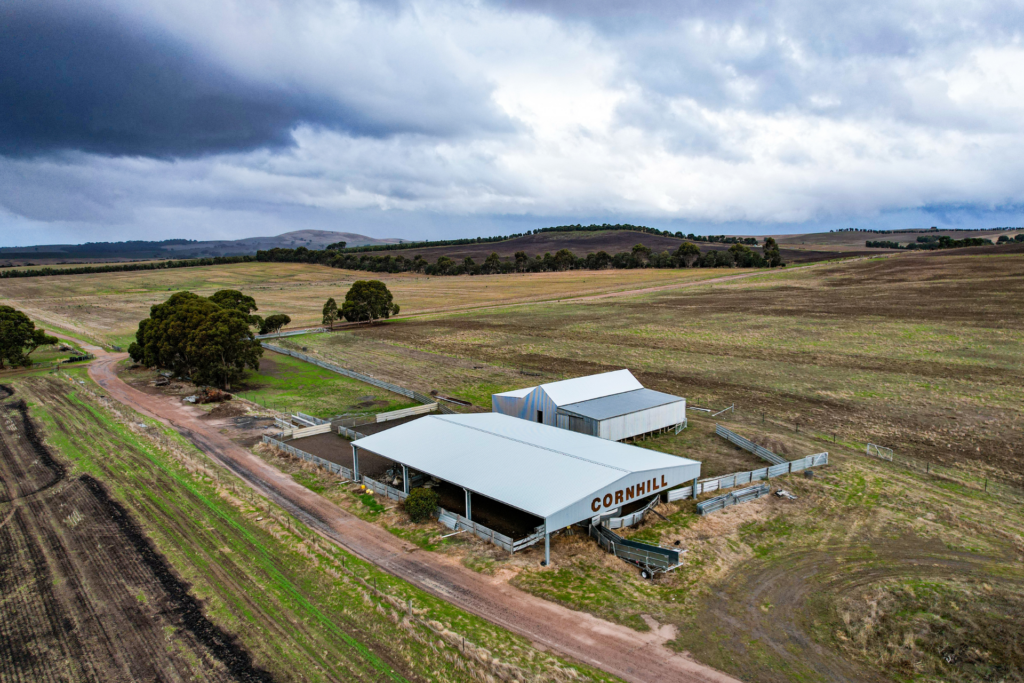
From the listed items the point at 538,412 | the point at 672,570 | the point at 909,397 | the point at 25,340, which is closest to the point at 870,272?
the point at 909,397

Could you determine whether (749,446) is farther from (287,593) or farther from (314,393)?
(314,393)

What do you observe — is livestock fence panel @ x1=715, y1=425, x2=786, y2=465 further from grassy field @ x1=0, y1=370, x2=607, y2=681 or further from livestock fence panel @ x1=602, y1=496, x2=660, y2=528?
grassy field @ x1=0, y1=370, x2=607, y2=681

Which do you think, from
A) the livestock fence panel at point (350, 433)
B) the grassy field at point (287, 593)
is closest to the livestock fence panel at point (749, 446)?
the grassy field at point (287, 593)

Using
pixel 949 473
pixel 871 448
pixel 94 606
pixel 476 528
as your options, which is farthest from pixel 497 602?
pixel 871 448

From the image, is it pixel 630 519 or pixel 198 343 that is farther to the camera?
pixel 198 343

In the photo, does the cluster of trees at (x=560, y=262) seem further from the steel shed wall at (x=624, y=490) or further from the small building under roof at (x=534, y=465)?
the steel shed wall at (x=624, y=490)

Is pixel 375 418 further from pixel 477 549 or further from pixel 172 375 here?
pixel 172 375
